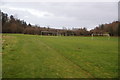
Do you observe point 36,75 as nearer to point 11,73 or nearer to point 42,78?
point 42,78

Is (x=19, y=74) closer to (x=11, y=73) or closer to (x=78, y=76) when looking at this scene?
(x=11, y=73)

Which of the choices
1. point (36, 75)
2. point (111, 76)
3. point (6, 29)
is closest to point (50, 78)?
point (36, 75)

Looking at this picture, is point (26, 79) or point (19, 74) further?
point (19, 74)

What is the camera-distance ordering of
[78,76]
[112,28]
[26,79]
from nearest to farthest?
[26,79] < [78,76] < [112,28]

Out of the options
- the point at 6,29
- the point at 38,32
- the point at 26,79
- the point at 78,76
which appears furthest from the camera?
the point at 38,32

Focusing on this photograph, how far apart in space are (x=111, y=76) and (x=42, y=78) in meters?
2.85

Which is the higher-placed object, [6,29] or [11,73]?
[6,29]

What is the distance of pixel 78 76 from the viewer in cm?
614

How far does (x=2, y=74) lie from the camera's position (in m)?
6.21

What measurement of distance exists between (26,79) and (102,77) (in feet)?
9.74

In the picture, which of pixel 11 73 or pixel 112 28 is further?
pixel 112 28

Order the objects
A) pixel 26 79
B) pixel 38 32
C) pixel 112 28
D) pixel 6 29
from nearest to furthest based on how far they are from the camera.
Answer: pixel 26 79
pixel 6 29
pixel 112 28
pixel 38 32

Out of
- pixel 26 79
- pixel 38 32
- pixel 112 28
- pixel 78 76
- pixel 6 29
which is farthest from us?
pixel 38 32

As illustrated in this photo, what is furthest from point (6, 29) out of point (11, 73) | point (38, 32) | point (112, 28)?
point (11, 73)
